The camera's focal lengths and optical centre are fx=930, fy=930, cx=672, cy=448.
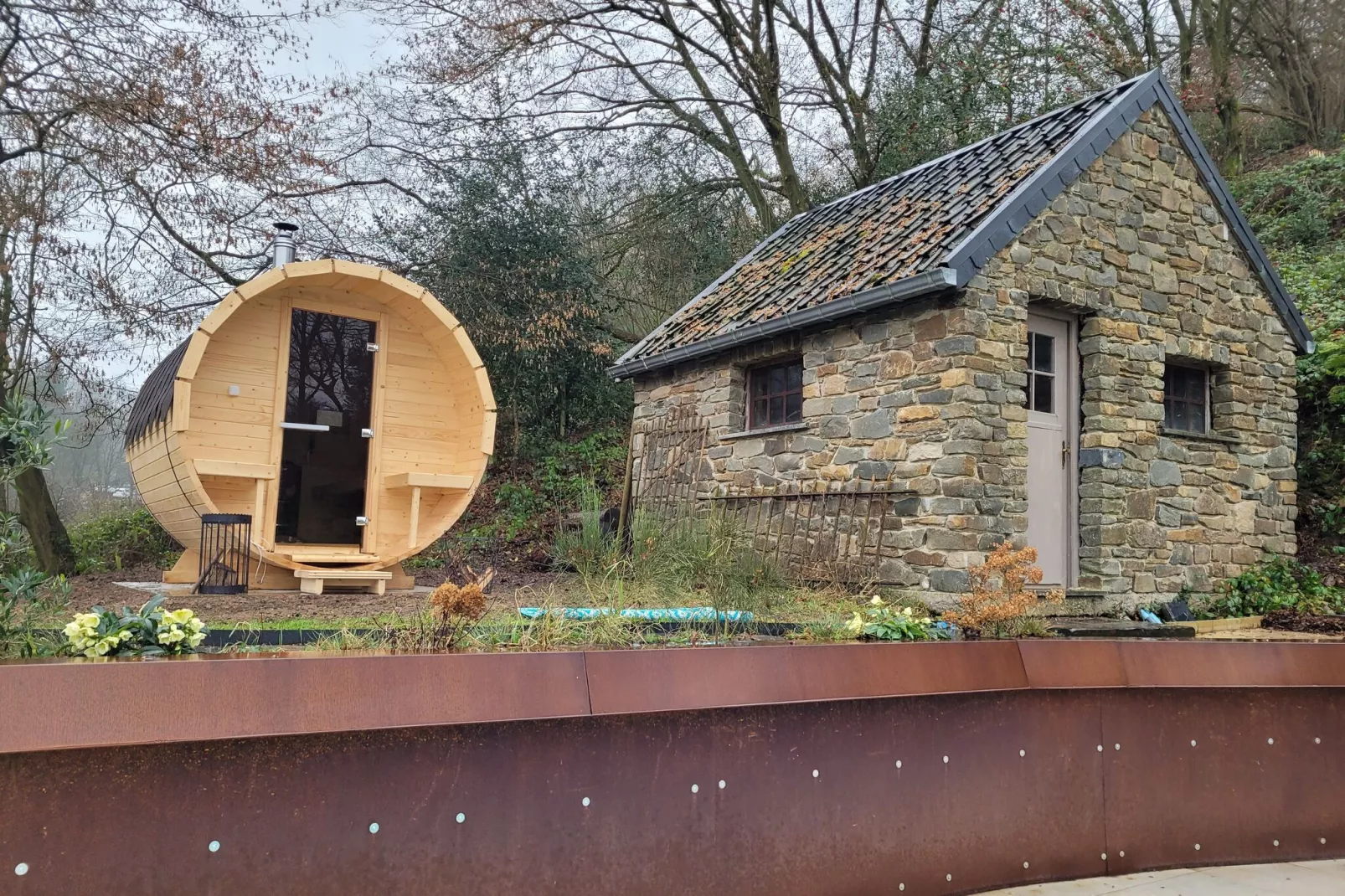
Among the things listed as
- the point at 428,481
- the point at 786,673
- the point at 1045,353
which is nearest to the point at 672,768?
the point at 786,673

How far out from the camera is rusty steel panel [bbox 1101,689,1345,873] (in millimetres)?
3555

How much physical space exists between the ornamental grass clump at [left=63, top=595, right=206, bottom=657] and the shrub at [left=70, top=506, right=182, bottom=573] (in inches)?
352

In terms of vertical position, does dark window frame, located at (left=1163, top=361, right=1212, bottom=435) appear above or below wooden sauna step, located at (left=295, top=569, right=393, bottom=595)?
above

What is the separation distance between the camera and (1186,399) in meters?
8.33

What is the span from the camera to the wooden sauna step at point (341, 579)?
5.88 m

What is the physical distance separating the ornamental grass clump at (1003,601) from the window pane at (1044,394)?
3614mm

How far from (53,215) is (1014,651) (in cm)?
1081

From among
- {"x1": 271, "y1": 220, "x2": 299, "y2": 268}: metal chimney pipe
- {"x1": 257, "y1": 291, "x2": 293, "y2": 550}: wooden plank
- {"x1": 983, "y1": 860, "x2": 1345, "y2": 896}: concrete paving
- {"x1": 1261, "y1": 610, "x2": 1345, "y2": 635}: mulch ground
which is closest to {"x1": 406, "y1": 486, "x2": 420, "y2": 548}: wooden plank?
{"x1": 257, "y1": 291, "x2": 293, "y2": 550}: wooden plank

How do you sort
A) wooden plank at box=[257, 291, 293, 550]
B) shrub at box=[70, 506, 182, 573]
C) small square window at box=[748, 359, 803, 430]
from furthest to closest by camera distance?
1. shrub at box=[70, 506, 182, 573]
2. small square window at box=[748, 359, 803, 430]
3. wooden plank at box=[257, 291, 293, 550]

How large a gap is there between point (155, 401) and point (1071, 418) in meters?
6.93

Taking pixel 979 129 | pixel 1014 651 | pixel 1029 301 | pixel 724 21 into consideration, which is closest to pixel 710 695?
pixel 1014 651

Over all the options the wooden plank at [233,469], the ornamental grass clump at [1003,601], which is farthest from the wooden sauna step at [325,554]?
the ornamental grass clump at [1003,601]

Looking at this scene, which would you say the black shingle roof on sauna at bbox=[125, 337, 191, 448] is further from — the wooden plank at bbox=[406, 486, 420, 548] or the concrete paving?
the concrete paving

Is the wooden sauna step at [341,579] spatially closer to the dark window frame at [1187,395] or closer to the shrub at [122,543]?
the shrub at [122,543]
